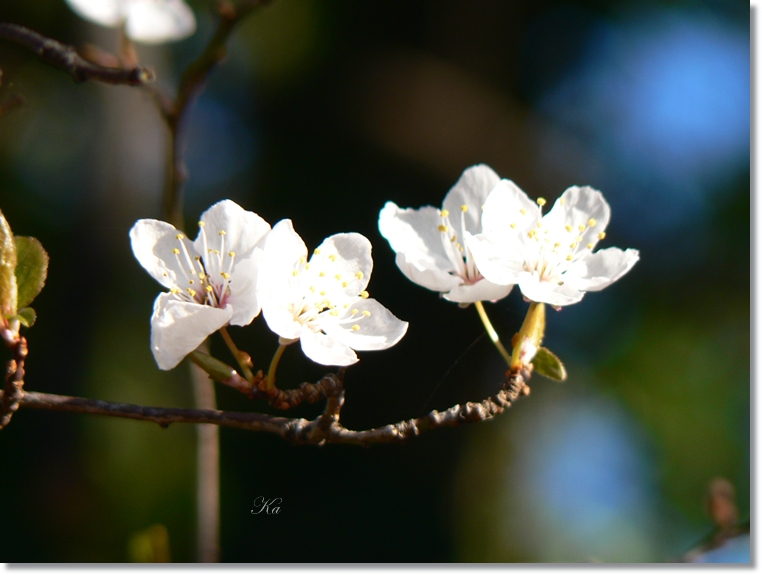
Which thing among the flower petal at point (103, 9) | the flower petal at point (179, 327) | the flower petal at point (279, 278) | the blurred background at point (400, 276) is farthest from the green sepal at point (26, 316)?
the flower petal at point (103, 9)

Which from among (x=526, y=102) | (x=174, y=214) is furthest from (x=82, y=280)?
(x=526, y=102)

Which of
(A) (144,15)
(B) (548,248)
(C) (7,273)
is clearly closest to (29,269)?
(C) (7,273)

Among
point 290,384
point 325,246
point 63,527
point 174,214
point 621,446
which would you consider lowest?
point 63,527

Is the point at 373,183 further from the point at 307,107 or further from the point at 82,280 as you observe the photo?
the point at 82,280

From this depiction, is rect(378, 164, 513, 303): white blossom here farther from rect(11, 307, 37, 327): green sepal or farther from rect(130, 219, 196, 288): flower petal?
rect(11, 307, 37, 327): green sepal

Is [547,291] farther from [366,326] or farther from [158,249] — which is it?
[158,249]
